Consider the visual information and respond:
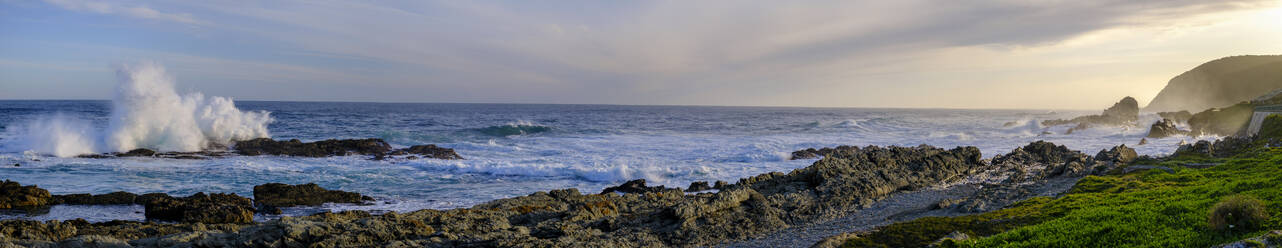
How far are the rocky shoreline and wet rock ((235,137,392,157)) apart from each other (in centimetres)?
1341

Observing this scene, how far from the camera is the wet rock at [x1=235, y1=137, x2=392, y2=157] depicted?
2795 cm

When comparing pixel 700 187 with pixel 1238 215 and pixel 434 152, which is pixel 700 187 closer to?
pixel 1238 215

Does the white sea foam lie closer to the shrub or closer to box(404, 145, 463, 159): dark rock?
box(404, 145, 463, 159): dark rock

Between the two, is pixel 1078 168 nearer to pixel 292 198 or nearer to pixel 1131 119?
pixel 292 198

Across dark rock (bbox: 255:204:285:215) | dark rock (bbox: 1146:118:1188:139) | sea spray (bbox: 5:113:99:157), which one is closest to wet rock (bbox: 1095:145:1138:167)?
dark rock (bbox: 1146:118:1188:139)

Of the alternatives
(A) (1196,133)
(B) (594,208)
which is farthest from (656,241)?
(A) (1196,133)

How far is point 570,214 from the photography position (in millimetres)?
11344

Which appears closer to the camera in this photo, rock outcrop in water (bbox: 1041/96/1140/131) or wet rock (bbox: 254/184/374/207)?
wet rock (bbox: 254/184/374/207)

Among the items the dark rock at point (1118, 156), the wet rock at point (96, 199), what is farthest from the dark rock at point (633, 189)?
the dark rock at point (1118, 156)

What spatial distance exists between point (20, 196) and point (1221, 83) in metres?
146

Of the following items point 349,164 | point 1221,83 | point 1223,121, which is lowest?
point 349,164

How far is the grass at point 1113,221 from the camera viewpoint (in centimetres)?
720

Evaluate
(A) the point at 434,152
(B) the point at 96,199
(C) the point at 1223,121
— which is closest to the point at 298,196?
(B) the point at 96,199

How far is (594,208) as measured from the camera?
11945 mm
